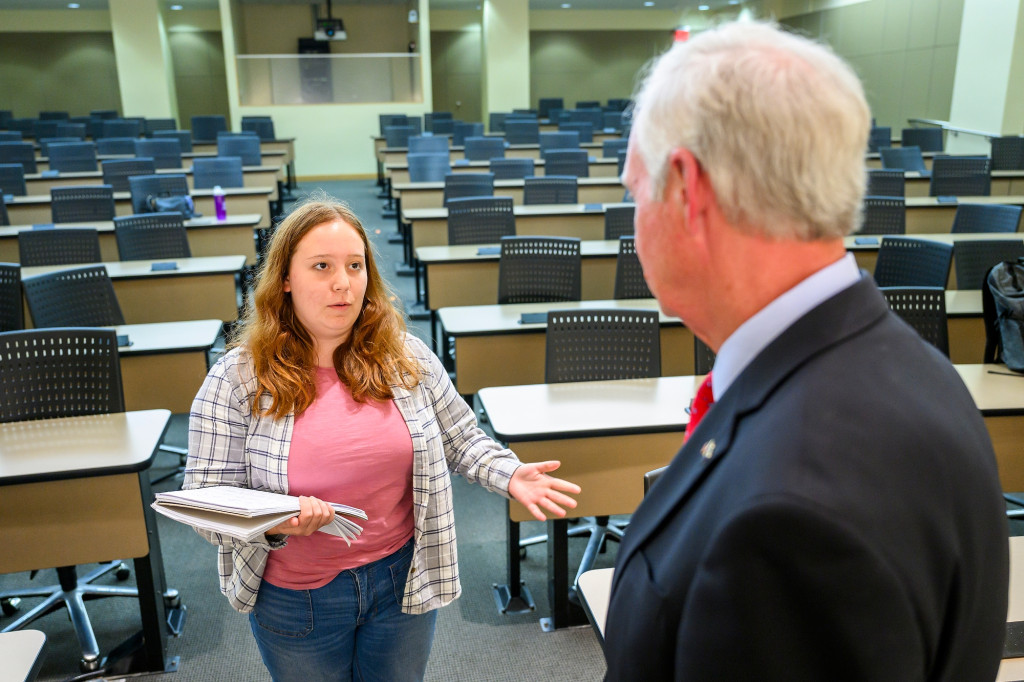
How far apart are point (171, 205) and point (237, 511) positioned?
5259 mm

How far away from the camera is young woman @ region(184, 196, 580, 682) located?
5.21ft

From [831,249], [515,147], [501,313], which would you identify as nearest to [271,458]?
[831,249]

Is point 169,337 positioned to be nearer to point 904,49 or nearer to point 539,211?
point 539,211

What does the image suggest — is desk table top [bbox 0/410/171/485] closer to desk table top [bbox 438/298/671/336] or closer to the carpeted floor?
the carpeted floor

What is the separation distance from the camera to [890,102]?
1397 centimetres

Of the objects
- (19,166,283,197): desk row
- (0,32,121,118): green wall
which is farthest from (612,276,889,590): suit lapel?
(0,32,121,118): green wall

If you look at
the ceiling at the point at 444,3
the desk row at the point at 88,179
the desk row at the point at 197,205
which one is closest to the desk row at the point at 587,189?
the desk row at the point at 197,205

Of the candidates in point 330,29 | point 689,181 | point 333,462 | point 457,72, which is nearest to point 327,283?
point 333,462

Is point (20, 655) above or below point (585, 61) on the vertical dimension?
below

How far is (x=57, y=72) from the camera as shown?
59.3 feet

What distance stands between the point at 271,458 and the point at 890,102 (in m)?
15.1

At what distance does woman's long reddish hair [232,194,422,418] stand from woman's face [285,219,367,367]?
18mm

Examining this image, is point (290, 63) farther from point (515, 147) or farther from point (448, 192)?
point (448, 192)

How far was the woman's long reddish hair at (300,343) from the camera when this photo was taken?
160 cm
